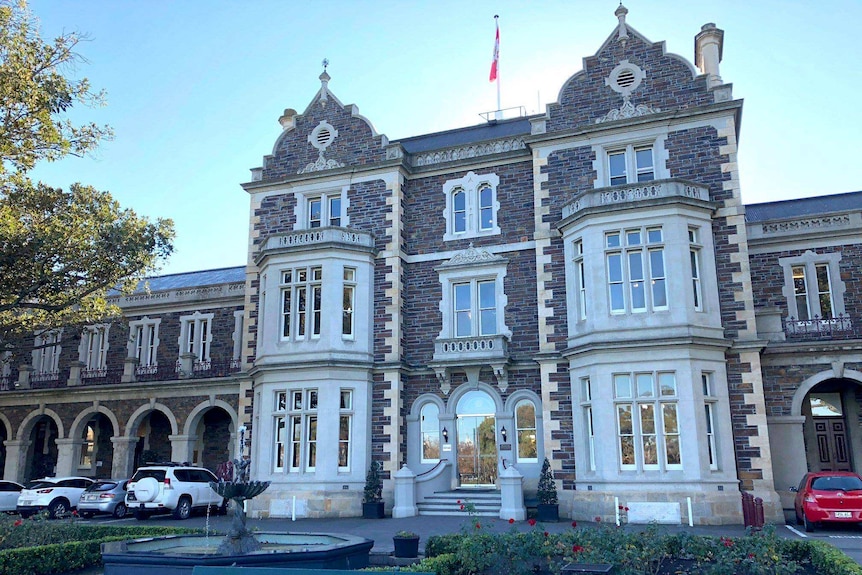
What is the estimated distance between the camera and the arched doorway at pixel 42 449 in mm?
32938

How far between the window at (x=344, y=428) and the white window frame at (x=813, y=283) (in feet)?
46.8

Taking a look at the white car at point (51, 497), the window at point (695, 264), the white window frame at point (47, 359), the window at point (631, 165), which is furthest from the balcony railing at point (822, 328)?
the white window frame at point (47, 359)

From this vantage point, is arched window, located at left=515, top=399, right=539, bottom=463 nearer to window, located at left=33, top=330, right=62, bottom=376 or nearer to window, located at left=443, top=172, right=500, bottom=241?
window, located at left=443, top=172, right=500, bottom=241

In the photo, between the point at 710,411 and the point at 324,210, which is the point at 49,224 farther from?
the point at 710,411

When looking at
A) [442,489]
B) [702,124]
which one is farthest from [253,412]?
[702,124]

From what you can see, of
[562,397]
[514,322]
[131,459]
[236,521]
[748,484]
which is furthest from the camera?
[131,459]

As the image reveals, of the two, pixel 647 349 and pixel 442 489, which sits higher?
pixel 647 349

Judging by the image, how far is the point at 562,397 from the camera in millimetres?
21109

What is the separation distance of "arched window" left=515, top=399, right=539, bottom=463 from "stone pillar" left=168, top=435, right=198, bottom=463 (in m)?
14.2

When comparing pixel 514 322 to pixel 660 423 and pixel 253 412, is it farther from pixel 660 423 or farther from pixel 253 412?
pixel 253 412

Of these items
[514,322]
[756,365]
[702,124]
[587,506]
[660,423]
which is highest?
[702,124]

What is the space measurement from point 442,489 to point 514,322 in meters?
5.65

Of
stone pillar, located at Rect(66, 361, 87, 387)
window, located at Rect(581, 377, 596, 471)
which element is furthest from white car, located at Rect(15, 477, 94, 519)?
window, located at Rect(581, 377, 596, 471)

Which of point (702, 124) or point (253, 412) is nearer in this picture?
point (702, 124)
